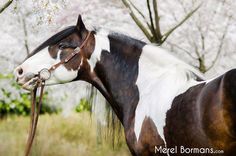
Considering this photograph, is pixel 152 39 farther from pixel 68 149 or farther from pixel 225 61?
pixel 225 61

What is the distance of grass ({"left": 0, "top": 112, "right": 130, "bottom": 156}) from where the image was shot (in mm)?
8727

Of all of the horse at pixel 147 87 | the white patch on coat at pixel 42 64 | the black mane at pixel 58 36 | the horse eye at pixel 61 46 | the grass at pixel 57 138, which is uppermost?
the black mane at pixel 58 36

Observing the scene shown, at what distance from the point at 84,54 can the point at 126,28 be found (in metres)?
6.08

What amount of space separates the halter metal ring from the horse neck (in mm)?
400

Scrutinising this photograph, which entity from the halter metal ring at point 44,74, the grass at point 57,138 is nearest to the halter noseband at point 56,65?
the halter metal ring at point 44,74

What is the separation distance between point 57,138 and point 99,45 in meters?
5.20

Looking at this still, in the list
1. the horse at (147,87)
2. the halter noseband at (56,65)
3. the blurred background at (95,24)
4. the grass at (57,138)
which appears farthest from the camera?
the blurred background at (95,24)

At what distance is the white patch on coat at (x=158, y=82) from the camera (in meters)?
3.94

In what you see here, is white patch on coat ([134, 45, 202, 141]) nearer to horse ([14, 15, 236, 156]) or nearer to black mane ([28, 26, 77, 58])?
horse ([14, 15, 236, 156])

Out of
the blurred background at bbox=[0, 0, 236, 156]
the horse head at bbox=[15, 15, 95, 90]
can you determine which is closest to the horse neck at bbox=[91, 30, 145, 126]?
the horse head at bbox=[15, 15, 95, 90]

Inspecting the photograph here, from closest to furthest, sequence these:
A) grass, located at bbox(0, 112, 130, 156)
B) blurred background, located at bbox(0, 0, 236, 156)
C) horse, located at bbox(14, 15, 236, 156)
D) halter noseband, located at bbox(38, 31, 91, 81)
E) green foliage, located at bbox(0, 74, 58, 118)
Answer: horse, located at bbox(14, 15, 236, 156) < halter noseband, located at bbox(38, 31, 91, 81) < grass, located at bbox(0, 112, 130, 156) < blurred background, located at bbox(0, 0, 236, 156) < green foliage, located at bbox(0, 74, 58, 118)

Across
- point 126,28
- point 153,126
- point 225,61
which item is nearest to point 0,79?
point 126,28

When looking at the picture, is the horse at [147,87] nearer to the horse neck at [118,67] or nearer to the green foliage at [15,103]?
the horse neck at [118,67]

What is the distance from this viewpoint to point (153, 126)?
3992mm
